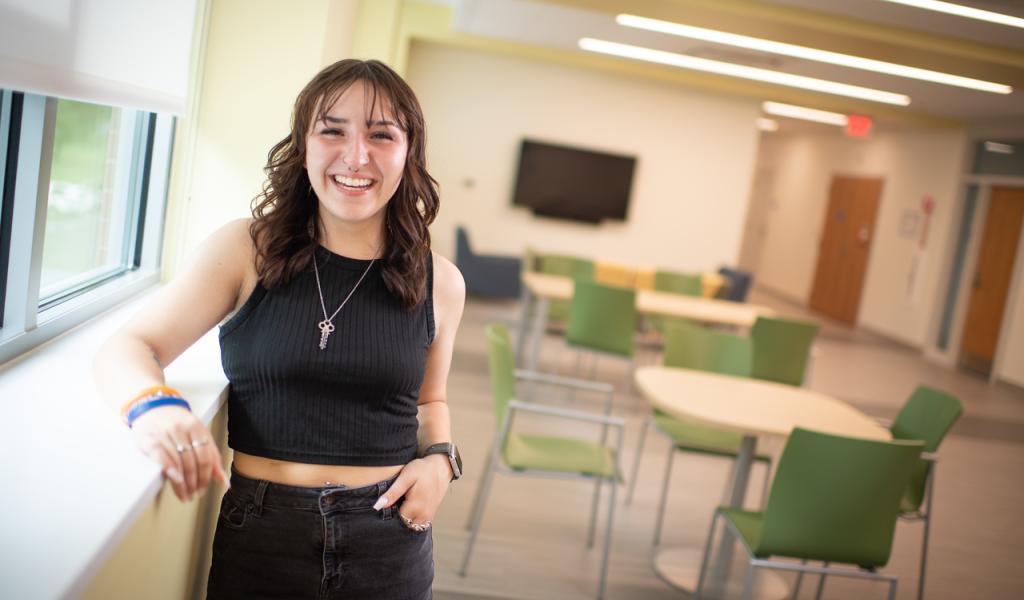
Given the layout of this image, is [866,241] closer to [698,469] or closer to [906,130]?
[906,130]

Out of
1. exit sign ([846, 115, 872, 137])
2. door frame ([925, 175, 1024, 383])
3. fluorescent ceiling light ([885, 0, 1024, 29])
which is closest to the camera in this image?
fluorescent ceiling light ([885, 0, 1024, 29])

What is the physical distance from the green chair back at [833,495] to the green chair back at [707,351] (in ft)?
5.21

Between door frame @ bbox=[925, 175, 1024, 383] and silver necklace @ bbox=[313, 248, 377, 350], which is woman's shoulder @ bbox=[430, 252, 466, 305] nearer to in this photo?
silver necklace @ bbox=[313, 248, 377, 350]

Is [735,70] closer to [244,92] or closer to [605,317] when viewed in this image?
[605,317]

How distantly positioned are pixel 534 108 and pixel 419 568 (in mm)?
10422

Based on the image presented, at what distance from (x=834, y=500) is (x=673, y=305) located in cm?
404

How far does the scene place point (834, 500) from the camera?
2.75 m

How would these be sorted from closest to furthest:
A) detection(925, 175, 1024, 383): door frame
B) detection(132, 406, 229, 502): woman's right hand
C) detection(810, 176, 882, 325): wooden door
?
detection(132, 406, 229, 502): woman's right hand < detection(925, 175, 1024, 383): door frame < detection(810, 176, 882, 325): wooden door

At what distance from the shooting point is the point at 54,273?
2.25 meters

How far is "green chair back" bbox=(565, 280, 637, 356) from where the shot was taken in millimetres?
6031

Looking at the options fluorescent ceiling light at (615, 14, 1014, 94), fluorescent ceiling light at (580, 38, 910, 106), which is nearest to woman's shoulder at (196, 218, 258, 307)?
fluorescent ceiling light at (615, 14, 1014, 94)

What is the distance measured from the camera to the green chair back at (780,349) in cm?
517

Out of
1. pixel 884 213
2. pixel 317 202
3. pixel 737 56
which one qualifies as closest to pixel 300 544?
pixel 317 202

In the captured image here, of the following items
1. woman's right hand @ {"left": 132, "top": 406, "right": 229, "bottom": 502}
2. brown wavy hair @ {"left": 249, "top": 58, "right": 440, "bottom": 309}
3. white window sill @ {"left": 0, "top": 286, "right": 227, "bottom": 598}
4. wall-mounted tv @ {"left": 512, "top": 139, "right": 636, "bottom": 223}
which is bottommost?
white window sill @ {"left": 0, "top": 286, "right": 227, "bottom": 598}
